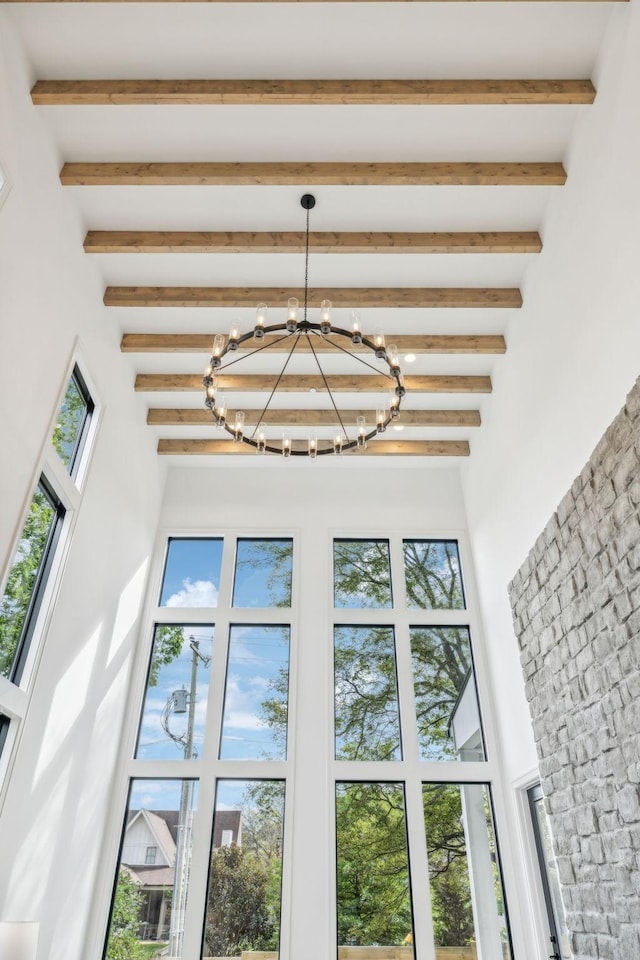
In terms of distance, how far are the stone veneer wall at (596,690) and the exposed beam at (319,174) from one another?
2029mm

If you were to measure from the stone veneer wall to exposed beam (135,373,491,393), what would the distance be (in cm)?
218

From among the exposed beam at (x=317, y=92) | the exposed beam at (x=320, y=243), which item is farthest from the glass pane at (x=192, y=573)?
the exposed beam at (x=317, y=92)

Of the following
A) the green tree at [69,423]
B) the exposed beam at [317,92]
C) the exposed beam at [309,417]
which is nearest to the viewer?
the exposed beam at [317,92]

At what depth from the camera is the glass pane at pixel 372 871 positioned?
5648mm

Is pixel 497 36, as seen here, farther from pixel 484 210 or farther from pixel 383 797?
pixel 383 797

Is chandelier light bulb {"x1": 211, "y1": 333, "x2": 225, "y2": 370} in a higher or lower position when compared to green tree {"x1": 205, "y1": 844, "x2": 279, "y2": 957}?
higher

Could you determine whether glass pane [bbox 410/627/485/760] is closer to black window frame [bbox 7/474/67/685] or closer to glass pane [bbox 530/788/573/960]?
glass pane [bbox 530/788/573/960]

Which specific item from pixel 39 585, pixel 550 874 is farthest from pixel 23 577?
pixel 550 874

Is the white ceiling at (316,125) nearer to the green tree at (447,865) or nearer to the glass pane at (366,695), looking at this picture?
the glass pane at (366,695)

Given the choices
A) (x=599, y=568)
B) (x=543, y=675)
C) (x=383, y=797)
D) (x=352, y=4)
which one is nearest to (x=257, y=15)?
(x=352, y=4)

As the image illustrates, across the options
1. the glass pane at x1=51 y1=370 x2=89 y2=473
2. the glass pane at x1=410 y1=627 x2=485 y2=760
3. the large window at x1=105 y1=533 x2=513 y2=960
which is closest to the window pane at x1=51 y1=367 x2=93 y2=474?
the glass pane at x1=51 y1=370 x2=89 y2=473

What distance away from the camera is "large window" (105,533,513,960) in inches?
224

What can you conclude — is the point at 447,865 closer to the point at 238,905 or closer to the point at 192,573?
the point at 238,905

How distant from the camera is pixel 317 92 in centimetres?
412
